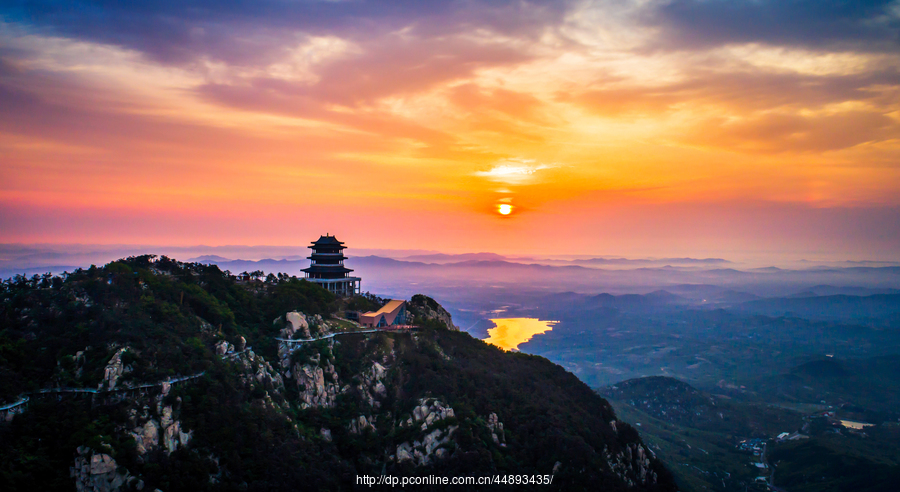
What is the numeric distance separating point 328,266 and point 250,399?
35.0m

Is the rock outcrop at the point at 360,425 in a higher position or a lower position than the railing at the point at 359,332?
lower

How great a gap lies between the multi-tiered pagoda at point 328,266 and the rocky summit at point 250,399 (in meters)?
13.4

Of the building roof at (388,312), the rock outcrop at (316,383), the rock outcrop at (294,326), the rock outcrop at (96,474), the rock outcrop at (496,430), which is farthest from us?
the building roof at (388,312)

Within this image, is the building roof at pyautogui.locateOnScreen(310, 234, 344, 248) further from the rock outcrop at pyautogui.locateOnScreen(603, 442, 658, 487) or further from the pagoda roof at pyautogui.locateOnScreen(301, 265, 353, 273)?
the rock outcrop at pyautogui.locateOnScreen(603, 442, 658, 487)

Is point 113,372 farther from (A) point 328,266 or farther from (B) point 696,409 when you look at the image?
(B) point 696,409

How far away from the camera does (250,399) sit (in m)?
34.7

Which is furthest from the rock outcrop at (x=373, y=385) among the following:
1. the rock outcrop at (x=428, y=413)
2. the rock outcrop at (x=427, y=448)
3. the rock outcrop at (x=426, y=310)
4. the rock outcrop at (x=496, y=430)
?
the rock outcrop at (x=426, y=310)

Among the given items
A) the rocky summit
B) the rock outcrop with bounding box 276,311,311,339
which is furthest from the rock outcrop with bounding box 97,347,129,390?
the rock outcrop with bounding box 276,311,311,339

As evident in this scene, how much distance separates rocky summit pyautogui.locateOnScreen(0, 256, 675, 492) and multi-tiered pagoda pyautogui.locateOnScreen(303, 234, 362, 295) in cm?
1338

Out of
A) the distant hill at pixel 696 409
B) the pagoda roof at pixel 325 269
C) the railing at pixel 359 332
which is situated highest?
the pagoda roof at pixel 325 269

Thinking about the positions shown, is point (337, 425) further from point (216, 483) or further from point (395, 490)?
point (216, 483)

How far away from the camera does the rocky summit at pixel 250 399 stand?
27.2 meters

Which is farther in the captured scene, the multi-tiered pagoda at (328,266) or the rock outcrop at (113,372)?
the multi-tiered pagoda at (328,266)

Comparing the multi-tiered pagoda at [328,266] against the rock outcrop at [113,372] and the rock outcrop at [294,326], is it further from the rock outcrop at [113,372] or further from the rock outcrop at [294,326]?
the rock outcrop at [113,372]
